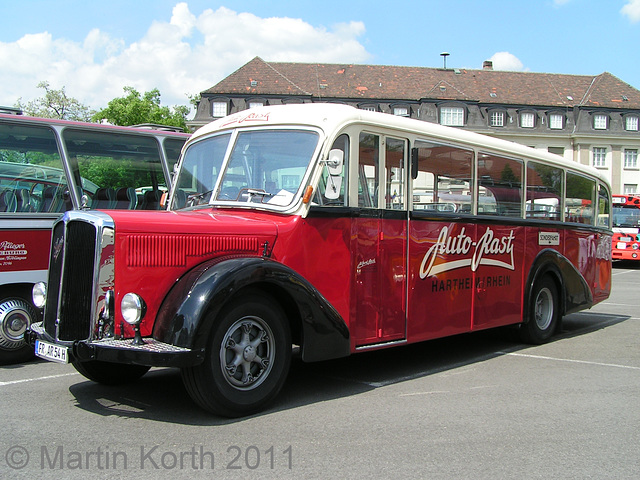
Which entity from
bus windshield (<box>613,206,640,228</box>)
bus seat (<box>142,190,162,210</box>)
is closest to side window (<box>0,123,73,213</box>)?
bus seat (<box>142,190,162,210</box>)

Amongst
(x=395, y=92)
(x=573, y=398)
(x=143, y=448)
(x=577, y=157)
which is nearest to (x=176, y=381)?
(x=143, y=448)

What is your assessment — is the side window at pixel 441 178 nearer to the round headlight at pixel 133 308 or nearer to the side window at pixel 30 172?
the round headlight at pixel 133 308

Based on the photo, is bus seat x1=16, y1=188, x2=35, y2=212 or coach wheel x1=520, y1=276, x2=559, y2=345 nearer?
bus seat x1=16, y1=188, x2=35, y2=212

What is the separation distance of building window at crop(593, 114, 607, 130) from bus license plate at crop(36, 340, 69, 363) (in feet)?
188

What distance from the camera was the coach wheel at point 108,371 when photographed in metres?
5.66

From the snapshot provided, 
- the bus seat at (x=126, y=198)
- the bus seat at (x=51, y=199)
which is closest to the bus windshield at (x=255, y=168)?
the bus seat at (x=51, y=199)

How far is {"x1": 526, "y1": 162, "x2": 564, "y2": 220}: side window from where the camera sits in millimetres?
8492

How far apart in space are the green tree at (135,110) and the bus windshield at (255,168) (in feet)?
157

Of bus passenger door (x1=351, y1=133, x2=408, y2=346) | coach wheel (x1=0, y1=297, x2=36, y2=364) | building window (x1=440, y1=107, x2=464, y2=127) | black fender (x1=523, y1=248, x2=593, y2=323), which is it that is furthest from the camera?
building window (x1=440, y1=107, x2=464, y2=127)

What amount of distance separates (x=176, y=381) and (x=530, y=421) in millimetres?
3271

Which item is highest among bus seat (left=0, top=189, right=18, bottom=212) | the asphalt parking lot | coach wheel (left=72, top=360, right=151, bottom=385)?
bus seat (left=0, top=189, right=18, bottom=212)

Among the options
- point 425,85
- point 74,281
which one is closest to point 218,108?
point 425,85

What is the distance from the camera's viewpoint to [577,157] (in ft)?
181

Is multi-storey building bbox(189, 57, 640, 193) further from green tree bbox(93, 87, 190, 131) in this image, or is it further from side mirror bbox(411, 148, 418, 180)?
side mirror bbox(411, 148, 418, 180)
